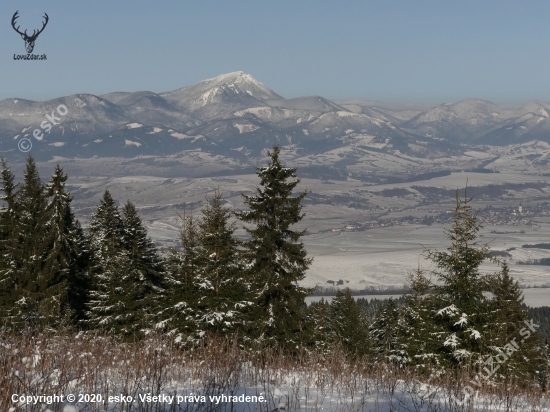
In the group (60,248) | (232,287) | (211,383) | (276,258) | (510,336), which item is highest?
(211,383)

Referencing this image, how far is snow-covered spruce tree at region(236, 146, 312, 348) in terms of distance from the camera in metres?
21.1

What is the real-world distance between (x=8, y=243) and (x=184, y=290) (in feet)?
44.1

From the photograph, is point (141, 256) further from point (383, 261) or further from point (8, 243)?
point (383, 261)

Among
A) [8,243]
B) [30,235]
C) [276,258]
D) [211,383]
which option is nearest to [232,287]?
[276,258]

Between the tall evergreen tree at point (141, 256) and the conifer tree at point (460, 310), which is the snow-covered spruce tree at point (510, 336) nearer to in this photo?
the conifer tree at point (460, 310)

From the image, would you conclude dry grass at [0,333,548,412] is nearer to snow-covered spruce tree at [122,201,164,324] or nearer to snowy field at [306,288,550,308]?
snow-covered spruce tree at [122,201,164,324]

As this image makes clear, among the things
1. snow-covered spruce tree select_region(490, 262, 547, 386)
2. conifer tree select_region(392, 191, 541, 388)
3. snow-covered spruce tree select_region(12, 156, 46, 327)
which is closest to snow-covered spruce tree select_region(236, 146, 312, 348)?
conifer tree select_region(392, 191, 541, 388)

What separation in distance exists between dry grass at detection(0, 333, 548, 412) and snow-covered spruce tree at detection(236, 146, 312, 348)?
13.8 m

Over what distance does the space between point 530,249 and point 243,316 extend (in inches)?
6908

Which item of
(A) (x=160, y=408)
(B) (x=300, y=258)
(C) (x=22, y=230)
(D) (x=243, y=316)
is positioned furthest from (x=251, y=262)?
(A) (x=160, y=408)

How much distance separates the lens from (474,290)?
51.8ft

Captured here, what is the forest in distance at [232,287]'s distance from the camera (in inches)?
580

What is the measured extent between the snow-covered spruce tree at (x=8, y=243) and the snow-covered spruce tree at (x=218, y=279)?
38.2 ft

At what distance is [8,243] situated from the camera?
2700 centimetres
